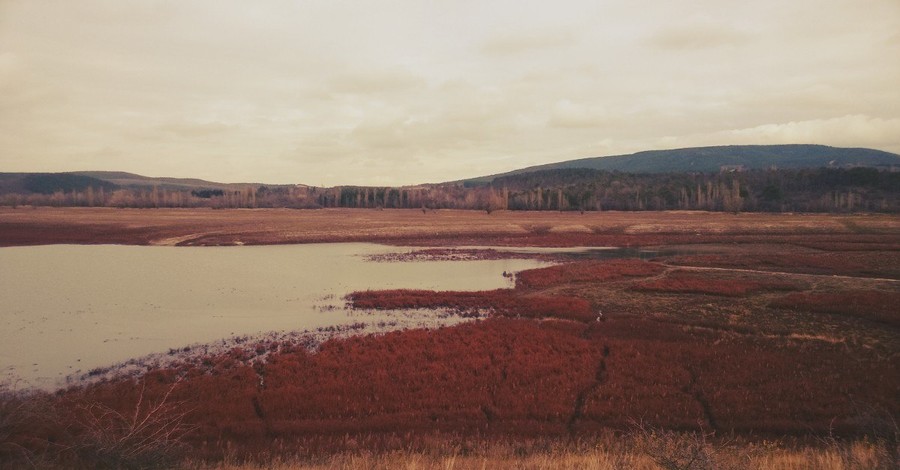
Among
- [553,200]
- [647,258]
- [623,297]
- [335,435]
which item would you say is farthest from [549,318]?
[553,200]

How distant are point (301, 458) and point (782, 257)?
55.3 meters

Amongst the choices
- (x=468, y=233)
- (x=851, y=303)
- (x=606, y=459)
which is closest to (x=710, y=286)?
(x=851, y=303)

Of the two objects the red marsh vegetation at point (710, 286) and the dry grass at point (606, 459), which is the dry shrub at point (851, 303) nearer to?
the red marsh vegetation at point (710, 286)

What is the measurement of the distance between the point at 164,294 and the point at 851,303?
43.4 m

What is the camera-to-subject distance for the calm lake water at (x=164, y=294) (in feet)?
70.2

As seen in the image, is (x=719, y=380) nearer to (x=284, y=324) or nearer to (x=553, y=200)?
(x=284, y=324)

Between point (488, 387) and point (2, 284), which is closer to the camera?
point (488, 387)

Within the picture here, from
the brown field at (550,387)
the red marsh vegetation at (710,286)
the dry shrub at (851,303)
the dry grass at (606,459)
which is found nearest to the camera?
the dry grass at (606,459)

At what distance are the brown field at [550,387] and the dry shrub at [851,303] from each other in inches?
5.1

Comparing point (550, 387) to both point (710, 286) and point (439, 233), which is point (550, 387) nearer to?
point (710, 286)

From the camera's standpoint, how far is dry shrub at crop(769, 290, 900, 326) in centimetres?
2465

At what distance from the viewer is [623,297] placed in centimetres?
3266

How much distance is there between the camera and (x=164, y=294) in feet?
109

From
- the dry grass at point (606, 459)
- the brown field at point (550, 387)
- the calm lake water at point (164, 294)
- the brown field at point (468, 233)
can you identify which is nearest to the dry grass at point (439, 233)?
the brown field at point (468, 233)
